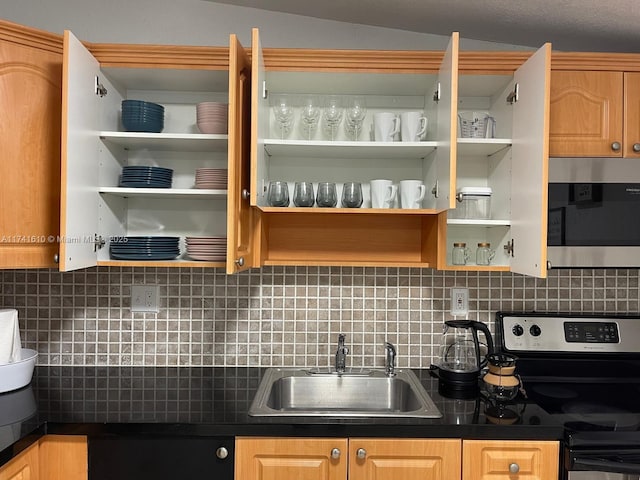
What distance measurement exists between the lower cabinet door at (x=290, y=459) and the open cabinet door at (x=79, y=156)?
0.79 meters

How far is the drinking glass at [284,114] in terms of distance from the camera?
1934mm

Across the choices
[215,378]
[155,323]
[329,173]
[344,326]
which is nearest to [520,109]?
[329,173]

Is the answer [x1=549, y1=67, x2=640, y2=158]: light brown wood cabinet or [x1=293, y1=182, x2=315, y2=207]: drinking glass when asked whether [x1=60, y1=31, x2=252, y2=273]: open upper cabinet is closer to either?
[x1=293, y1=182, x2=315, y2=207]: drinking glass

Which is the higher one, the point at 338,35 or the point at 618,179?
the point at 338,35

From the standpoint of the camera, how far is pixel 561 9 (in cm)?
179

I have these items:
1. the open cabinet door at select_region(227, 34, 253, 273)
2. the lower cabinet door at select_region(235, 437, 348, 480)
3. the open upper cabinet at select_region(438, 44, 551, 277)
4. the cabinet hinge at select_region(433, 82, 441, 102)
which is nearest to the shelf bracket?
the cabinet hinge at select_region(433, 82, 441, 102)

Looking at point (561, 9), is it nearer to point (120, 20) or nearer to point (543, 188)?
point (543, 188)

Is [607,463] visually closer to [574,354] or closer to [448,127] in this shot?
[574,354]

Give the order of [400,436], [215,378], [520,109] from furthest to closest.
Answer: [215,378]
[520,109]
[400,436]

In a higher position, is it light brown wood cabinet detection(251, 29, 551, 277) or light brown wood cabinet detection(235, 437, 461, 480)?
light brown wood cabinet detection(251, 29, 551, 277)

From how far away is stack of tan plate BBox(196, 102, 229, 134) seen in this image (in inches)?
73.9

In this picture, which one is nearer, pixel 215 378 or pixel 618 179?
pixel 618 179

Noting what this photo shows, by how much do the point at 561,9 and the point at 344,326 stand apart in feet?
4.69

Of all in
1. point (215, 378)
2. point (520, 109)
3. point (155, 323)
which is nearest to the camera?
point (520, 109)
